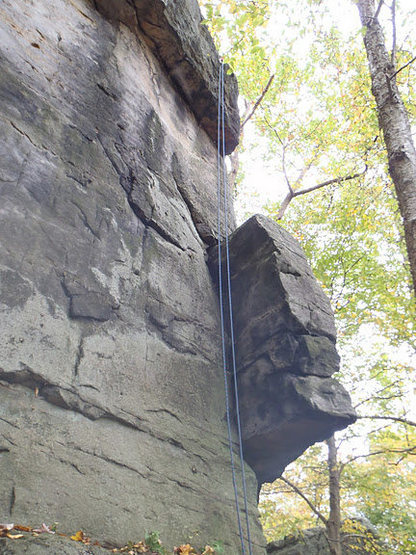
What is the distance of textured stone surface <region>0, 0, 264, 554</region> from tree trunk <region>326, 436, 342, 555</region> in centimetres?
565

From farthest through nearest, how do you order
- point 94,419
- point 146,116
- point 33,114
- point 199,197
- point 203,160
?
1. point 203,160
2. point 199,197
3. point 146,116
4. point 33,114
5. point 94,419

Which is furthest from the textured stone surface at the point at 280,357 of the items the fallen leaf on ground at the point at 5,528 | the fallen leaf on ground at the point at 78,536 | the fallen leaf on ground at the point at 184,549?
the fallen leaf on ground at the point at 5,528

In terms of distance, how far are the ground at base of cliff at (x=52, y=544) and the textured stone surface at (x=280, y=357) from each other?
196 centimetres

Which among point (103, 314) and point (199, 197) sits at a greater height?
point (199, 197)

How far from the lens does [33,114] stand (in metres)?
4.47

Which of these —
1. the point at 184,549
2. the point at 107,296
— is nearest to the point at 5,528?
the point at 184,549

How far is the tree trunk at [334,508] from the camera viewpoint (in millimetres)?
9125

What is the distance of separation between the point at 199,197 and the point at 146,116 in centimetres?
130

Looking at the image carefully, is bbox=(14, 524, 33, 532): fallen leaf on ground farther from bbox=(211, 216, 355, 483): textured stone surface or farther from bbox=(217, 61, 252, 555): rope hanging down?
bbox=(211, 216, 355, 483): textured stone surface

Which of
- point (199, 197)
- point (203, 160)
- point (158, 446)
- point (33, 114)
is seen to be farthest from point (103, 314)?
point (203, 160)

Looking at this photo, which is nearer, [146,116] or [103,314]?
[103,314]

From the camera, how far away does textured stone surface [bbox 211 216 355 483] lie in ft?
16.1

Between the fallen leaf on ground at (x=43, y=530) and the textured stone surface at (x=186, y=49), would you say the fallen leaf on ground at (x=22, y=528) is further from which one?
the textured stone surface at (x=186, y=49)

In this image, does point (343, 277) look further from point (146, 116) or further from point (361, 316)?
point (146, 116)
